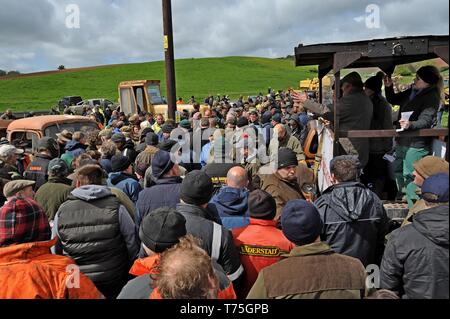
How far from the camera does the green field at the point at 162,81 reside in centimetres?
5194

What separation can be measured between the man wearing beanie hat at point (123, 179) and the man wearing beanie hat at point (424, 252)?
3004mm

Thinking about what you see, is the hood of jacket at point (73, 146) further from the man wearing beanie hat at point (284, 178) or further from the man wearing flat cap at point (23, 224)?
the man wearing flat cap at point (23, 224)

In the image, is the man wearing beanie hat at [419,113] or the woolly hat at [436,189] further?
the man wearing beanie hat at [419,113]

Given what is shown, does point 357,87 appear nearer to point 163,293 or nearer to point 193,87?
point 163,293

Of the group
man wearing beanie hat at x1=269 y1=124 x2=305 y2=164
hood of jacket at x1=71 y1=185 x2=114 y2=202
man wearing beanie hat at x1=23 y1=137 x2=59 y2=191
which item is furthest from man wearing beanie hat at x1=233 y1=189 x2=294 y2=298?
man wearing beanie hat at x1=269 y1=124 x2=305 y2=164

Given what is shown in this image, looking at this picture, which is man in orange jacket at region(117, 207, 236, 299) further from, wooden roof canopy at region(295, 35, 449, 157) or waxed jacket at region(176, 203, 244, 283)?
wooden roof canopy at region(295, 35, 449, 157)

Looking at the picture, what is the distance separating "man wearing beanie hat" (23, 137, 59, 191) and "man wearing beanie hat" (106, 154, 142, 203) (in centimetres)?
144

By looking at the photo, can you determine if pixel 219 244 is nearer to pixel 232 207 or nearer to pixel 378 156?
pixel 232 207

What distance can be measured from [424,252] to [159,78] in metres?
62.8

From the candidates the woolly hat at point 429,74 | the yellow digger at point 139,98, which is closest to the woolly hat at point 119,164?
the woolly hat at point 429,74

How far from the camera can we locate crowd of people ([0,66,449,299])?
2.23 metres

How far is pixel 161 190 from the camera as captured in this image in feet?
13.8
